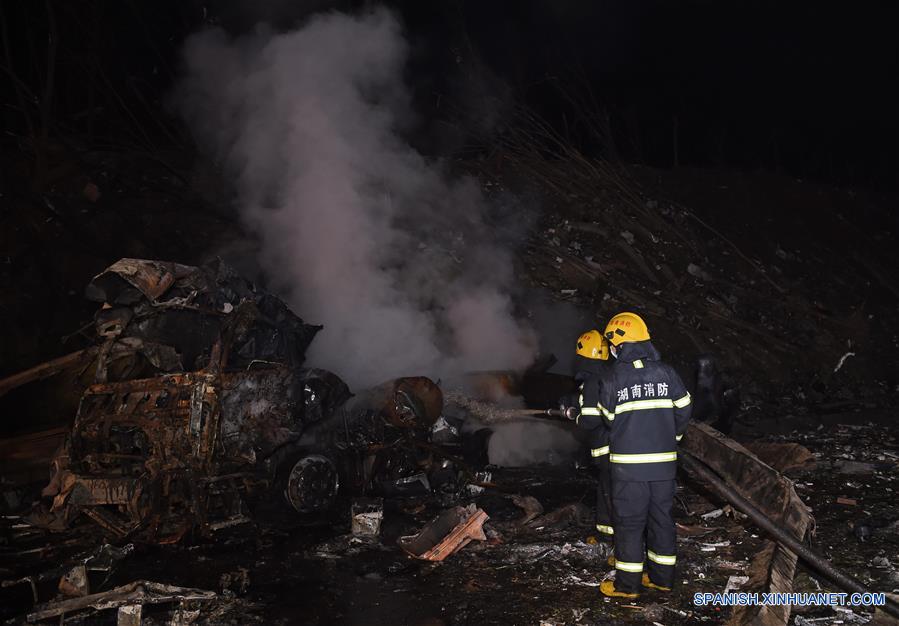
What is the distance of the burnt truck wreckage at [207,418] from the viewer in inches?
184

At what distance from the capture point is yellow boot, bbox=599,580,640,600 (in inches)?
144

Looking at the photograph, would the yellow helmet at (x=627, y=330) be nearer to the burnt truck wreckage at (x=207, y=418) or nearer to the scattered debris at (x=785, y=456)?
the burnt truck wreckage at (x=207, y=418)

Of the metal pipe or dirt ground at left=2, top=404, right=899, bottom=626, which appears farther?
dirt ground at left=2, top=404, right=899, bottom=626

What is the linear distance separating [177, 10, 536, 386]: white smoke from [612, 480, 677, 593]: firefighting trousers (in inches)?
163

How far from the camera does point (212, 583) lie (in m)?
4.04

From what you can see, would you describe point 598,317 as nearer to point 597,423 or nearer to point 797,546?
point 597,423

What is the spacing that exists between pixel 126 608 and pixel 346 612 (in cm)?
124

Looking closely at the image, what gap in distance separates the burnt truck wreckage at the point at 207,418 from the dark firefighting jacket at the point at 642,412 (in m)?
2.69

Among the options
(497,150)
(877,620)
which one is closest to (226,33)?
(497,150)

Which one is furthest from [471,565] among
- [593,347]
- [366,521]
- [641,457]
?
[593,347]

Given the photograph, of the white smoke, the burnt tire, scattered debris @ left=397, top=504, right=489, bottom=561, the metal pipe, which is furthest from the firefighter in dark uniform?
the white smoke

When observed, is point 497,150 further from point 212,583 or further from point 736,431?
point 212,583

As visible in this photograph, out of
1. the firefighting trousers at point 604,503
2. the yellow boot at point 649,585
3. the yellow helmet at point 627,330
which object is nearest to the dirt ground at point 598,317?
the yellow boot at point 649,585

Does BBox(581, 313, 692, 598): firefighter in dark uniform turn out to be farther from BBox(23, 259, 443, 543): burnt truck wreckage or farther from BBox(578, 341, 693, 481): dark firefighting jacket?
BBox(23, 259, 443, 543): burnt truck wreckage
